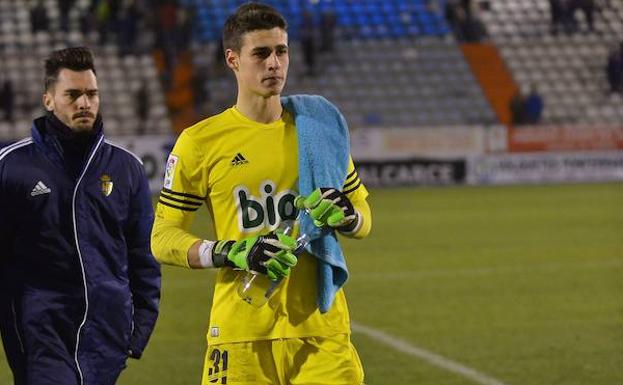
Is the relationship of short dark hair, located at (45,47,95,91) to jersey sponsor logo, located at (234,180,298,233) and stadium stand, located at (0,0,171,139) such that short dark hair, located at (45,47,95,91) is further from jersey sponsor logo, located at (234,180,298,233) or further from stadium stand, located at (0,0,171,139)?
stadium stand, located at (0,0,171,139)

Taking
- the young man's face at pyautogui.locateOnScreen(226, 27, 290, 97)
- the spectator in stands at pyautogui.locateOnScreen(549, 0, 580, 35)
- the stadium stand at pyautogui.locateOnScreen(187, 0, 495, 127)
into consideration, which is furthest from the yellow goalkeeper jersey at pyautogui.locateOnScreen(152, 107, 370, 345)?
the spectator in stands at pyautogui.locateOnScreen(549, 0, 580, 35)

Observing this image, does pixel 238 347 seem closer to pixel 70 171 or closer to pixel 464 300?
pixel 70 171

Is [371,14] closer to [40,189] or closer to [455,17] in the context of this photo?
[455,17]

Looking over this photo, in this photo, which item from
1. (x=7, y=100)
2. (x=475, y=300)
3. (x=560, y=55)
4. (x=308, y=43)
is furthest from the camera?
(x=560, y=55)

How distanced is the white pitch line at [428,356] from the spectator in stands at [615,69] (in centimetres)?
2329

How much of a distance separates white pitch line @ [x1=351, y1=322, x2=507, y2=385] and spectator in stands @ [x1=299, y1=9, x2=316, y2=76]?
20.7m

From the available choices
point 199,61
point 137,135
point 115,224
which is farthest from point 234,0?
point 115,224

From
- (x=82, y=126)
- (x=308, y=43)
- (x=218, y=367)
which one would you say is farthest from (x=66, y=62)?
(x=308, y=43)

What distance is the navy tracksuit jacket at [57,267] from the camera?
193 inches

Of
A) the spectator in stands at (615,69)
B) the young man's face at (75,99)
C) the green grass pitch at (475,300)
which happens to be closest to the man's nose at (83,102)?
the young man's face at (75,99)

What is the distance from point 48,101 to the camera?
16.6ft

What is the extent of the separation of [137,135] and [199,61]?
4.87 metres

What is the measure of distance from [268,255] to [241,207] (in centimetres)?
46

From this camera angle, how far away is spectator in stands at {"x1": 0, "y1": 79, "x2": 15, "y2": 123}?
86.9 feet
